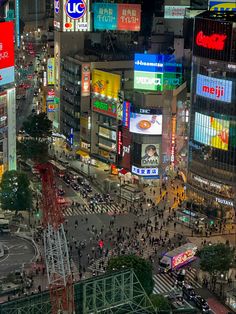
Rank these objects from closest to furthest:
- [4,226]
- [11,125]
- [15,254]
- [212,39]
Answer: [15,254]
[4,226]
[212,39]
[11,125]

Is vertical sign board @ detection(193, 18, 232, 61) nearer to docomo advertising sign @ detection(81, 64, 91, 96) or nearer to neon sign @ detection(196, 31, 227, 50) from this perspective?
neon sign @ detection(196, 31, 227, 50)

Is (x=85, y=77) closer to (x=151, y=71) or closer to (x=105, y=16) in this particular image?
(x=151, y=71)

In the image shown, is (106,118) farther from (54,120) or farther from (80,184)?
(54,120)

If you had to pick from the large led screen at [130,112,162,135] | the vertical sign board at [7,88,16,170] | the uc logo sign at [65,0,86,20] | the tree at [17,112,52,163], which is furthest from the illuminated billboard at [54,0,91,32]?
the vertical sign board at [7,88,16,170]

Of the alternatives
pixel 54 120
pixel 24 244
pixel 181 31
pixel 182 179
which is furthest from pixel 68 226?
pixel 181 31

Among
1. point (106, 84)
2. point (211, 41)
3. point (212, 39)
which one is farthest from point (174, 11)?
point (212, 39)

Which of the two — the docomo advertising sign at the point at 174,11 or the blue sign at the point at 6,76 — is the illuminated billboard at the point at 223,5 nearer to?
the docomo advertising sign at the point at 174,11

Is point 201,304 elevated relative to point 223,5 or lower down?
lower down
